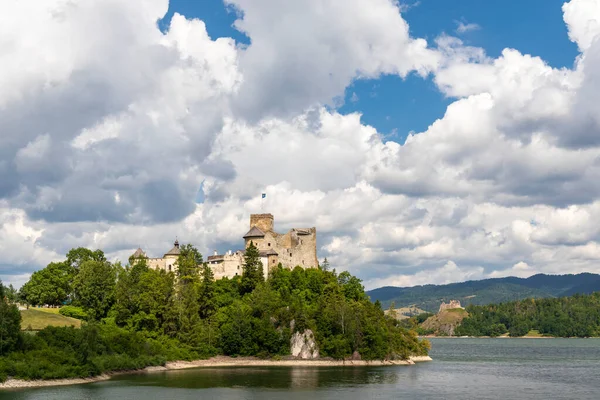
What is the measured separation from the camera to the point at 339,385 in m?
69.9

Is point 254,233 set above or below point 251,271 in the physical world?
above

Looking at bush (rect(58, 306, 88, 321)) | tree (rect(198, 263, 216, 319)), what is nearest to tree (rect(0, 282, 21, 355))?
bush (rect(58, 306, 88, 321))

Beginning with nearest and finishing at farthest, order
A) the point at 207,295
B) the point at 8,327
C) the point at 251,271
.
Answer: the point at 8,327, the point at 207,295, the point at 251,271

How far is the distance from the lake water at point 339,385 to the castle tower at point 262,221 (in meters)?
29.9

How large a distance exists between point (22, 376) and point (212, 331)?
37879 mm

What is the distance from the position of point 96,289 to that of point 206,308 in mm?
17501

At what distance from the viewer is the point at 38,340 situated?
7081cm

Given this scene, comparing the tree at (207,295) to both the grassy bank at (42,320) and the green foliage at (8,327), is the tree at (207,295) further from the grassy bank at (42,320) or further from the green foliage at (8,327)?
the green foliage at (8,327)

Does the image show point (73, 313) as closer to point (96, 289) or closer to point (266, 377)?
point (96, 289)

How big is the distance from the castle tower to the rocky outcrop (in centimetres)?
2250

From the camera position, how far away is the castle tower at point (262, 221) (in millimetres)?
114688

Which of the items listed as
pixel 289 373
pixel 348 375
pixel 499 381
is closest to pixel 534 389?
pixel 499 381

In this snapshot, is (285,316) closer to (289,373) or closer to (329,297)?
(329,297)

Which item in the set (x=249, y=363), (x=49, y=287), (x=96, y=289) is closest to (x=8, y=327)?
(x=96, y=289)
